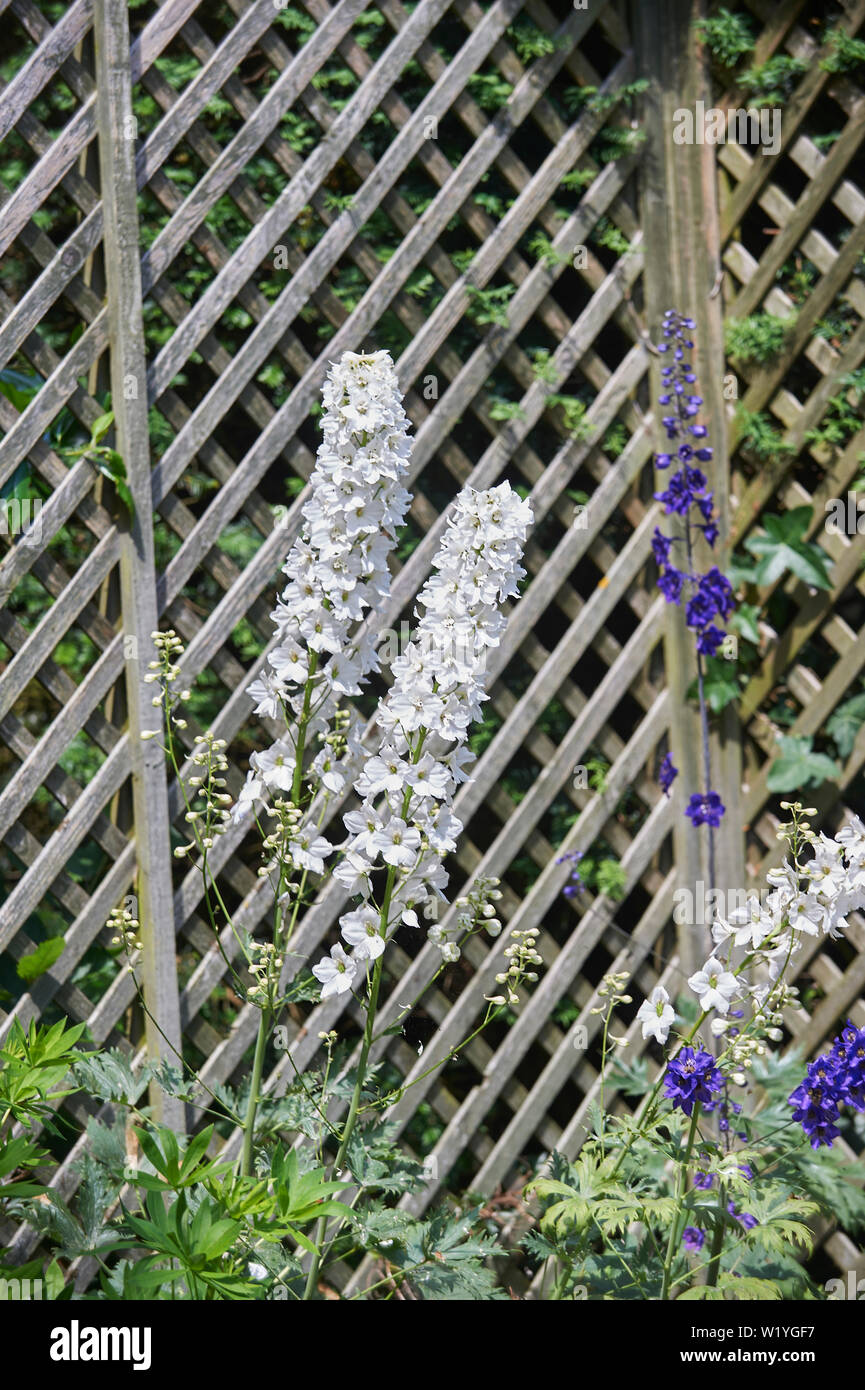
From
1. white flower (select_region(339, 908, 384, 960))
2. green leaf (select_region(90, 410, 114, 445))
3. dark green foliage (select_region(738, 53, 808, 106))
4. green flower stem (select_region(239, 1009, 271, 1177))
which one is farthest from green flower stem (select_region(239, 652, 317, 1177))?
dark green foliage (select_region(738, 53, 808, 106))

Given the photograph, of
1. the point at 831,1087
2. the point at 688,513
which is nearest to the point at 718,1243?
the point at 831,1087

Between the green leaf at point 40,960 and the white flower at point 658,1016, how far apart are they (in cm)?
103

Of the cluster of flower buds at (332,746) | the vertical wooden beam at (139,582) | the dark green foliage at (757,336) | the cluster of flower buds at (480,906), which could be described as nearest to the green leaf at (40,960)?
the vertical wooden beam at (139,582)

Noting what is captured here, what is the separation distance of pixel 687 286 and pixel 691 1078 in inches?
69.9

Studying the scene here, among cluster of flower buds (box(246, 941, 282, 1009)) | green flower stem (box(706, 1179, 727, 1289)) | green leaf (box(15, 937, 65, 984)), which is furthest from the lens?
green leaf (box(15, 937, 65, 984))

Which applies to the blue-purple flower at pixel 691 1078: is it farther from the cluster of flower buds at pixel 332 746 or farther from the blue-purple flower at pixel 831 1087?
the cluster of flower buds at pixel 332 746

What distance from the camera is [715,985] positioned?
1.61m

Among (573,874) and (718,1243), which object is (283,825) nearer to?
(718,1243)

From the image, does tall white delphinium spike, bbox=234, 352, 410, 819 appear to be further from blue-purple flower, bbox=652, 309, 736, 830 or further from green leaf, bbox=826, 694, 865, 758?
green leaf, bbox=826, 694, 865, 758

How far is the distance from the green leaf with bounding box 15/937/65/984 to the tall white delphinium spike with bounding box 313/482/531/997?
2.39ft

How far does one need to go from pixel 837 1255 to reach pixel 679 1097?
135 centimetres

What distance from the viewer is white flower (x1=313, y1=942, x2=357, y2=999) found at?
1561mm

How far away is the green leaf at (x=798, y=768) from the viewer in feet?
8.55
